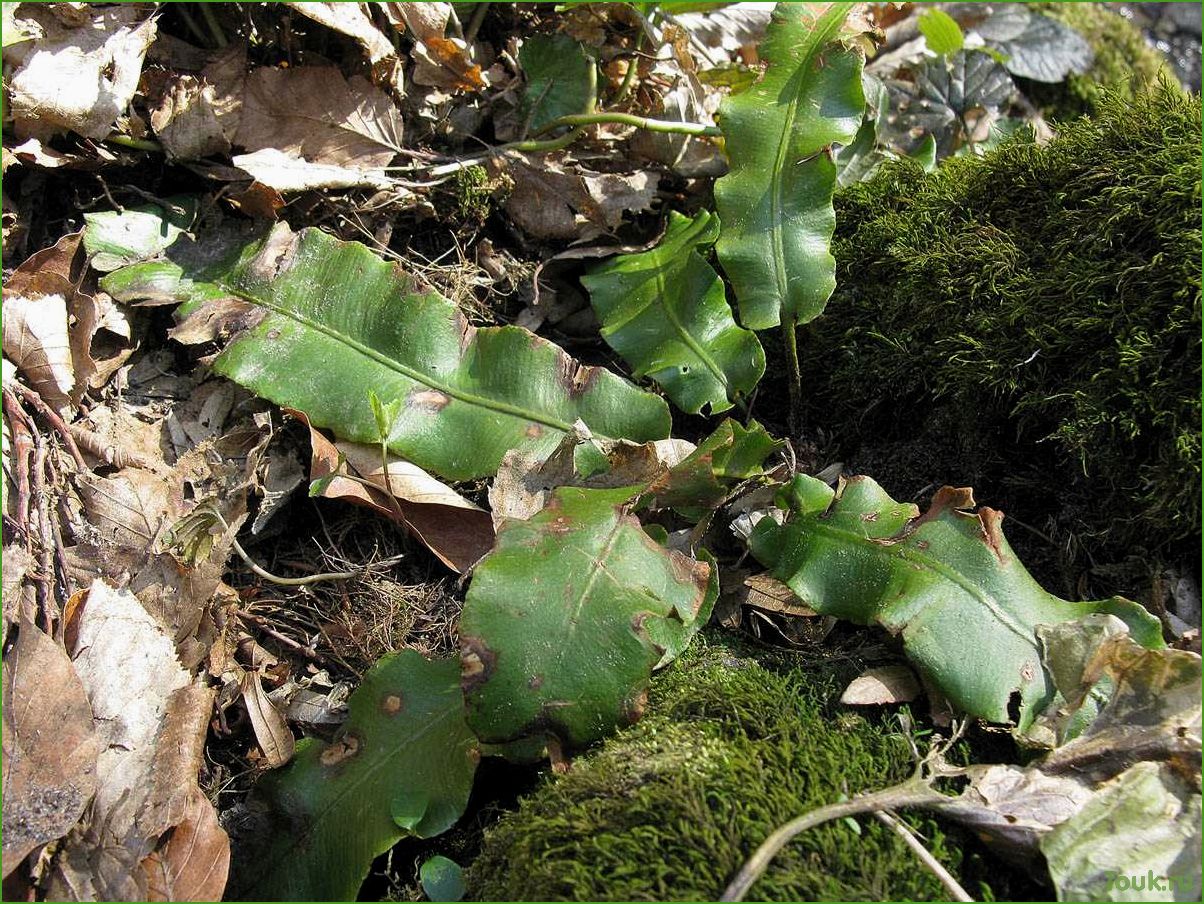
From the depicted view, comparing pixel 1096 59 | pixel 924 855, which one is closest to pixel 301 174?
pixel 924 855

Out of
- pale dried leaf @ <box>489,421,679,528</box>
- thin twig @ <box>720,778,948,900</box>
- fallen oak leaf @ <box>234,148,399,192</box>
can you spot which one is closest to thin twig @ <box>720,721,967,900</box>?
thin twig @ <box>720,778,948,900</box>

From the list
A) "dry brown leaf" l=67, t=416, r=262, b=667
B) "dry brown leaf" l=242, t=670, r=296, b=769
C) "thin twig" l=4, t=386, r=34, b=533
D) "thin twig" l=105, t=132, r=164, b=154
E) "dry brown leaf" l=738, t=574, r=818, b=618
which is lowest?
"dry brown leaf" l=242, t=670, r=296, b=769

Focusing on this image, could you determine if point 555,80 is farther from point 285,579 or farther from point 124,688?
point 124,688

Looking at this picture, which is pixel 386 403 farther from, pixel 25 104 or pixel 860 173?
pixel 860 173

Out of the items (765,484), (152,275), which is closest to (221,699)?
(152,275)

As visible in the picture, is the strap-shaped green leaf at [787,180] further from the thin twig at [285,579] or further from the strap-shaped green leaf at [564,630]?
the thin twig at [285,579]

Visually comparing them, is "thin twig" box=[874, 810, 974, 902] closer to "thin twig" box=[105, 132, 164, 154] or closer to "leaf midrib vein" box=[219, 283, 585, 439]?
"leaf midrib vein" box=[219, 283, 585, 439]

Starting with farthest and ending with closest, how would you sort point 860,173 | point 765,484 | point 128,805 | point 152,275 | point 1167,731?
point 860,173 → point 152,275 → point 765,484 → point 128,805 → point 1167,731
